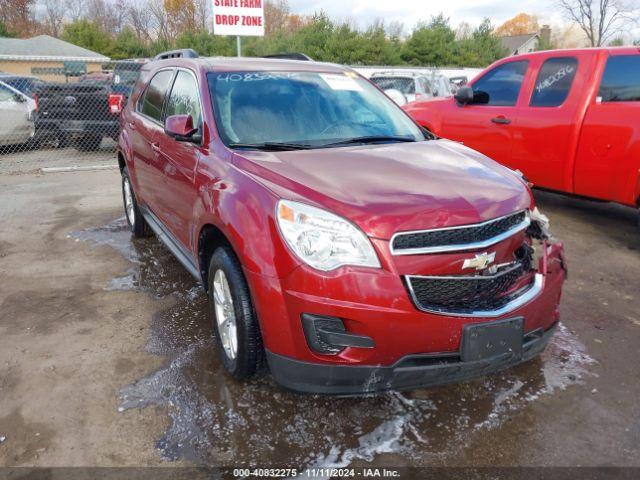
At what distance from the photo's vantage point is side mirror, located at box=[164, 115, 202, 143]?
3299 millimetres

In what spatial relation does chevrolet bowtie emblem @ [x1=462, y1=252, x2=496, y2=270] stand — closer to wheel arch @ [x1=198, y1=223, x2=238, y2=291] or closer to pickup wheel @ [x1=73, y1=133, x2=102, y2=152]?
wheel arch @ [x1=198, y1=223, x2=238, y2=291]

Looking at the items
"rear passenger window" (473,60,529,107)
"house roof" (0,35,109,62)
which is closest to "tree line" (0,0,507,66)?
"house roof" (0,35,109,62)

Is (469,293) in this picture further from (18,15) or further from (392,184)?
(18,15)

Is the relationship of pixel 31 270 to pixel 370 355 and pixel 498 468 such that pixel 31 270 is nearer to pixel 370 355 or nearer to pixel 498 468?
pixel 370 355

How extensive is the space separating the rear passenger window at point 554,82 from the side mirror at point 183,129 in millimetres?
4248

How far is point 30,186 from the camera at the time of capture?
27.6ft

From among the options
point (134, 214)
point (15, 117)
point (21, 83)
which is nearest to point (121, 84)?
point (15, 117)

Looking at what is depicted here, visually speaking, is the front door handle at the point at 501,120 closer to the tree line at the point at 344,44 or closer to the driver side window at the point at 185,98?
the driver side window at the point at 185,98

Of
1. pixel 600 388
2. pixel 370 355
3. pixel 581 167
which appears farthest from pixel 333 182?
pixel 581 167

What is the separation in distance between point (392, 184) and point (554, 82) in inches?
167

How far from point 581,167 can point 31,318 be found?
205 inches

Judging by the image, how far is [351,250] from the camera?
237 cm

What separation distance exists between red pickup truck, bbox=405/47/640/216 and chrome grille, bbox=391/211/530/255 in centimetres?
334

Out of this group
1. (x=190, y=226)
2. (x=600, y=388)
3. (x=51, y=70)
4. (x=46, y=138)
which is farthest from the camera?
(x=51, y=70)
